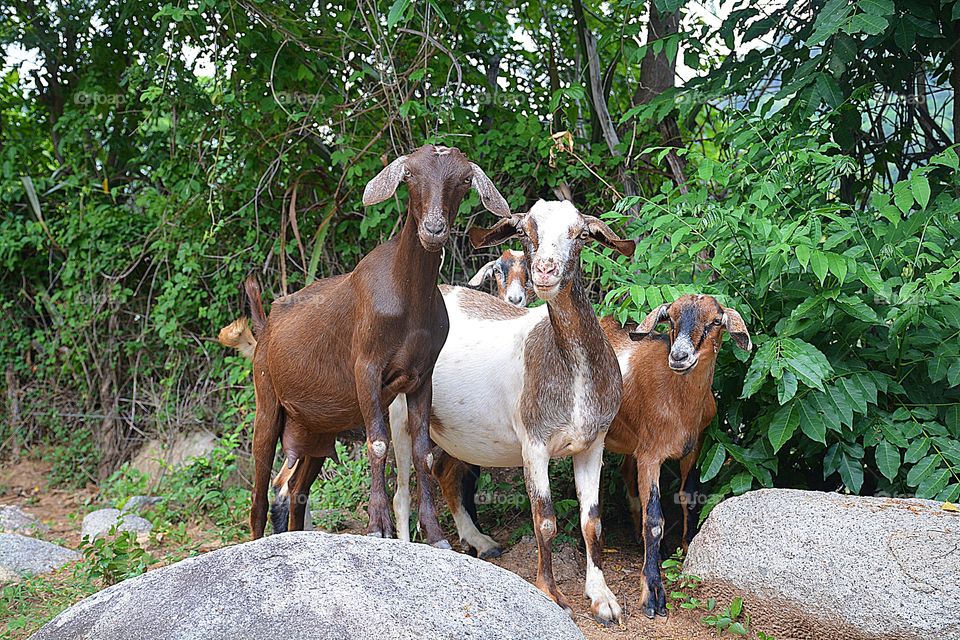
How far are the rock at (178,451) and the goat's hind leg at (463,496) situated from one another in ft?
10.5

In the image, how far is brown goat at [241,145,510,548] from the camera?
4.11m

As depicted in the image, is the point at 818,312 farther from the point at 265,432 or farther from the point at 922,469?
the point at 265,432

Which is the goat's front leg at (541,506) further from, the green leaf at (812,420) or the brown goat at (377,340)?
the green leaf at (812,420)

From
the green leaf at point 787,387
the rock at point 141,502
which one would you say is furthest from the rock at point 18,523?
the green leaf at point 787,387

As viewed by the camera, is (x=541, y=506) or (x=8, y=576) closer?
(x=541, y=506)

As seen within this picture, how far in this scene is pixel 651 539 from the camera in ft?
15.4

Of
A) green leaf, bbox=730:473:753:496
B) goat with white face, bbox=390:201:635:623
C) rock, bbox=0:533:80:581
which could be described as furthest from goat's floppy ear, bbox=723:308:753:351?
rock, bbox=0:533:80:581

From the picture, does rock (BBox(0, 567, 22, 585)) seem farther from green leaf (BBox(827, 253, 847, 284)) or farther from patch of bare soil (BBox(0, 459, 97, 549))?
green leaf (BBox(827, 253, 847, 284))

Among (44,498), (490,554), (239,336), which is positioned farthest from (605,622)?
(44,498)

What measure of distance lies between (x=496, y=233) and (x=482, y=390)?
944 millimetres

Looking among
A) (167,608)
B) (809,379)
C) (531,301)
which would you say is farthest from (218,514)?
(809,379)

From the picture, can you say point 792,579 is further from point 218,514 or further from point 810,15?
point 218,514

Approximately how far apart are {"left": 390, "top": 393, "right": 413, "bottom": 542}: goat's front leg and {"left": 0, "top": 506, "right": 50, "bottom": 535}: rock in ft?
11.1

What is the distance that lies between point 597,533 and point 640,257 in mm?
1604
